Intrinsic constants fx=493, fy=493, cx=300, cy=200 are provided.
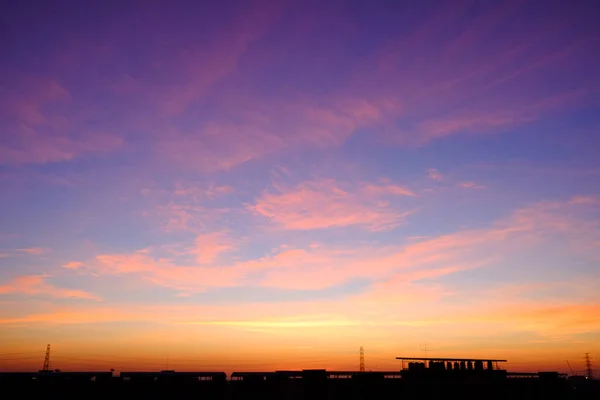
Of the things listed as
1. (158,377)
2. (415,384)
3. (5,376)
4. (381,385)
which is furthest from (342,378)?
(5,376)

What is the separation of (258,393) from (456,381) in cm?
3118

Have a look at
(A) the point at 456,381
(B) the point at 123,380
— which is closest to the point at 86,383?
(B) the point at 123,380

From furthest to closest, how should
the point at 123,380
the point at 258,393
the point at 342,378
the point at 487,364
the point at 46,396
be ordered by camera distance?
the point at 487,364, the point at 342,378, the point at 258,393, the point at 123,380, the point at 46,396

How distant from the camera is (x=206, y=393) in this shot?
57094mm

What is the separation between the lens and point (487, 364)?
275 feet

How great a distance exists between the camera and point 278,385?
61.2 metres

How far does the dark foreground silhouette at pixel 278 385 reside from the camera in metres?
53.1

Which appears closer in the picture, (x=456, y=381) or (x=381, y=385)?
(x=381, y=385)

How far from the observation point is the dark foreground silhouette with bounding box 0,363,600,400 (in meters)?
53.1

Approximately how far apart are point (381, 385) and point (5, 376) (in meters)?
44.4

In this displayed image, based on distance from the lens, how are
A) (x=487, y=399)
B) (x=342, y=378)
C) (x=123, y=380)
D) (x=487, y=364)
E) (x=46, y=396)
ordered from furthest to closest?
(x=487, y=364) → (x=487, y=399) → (x=342, y=378) → (x=123, y=380) → (x=46, y=396)

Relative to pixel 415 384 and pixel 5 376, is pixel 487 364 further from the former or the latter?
pixel 5 376

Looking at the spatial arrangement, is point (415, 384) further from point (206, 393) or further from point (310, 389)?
point (206, 393)

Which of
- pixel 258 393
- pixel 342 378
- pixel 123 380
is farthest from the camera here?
pixel 342 378
